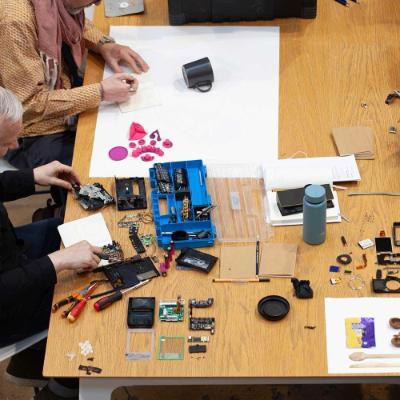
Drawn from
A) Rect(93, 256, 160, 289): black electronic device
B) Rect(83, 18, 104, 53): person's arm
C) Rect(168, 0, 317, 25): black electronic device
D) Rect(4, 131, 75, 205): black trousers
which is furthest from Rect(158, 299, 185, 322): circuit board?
Rect(168, 0, 317, 25): black electronic device

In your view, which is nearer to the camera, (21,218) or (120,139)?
(120,139)

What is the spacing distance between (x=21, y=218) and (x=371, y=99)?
1.74 metres

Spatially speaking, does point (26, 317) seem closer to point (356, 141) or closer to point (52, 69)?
point (52, 69)

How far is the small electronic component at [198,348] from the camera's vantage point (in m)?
1.98

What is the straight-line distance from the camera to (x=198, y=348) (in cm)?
199

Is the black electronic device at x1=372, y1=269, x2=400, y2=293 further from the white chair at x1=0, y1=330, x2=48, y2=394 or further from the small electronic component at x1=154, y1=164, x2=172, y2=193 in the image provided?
the white chair at x1=0, y1=330, x2=48, y2=394

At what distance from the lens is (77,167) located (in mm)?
2527

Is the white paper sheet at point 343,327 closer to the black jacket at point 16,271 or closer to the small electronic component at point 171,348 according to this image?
the small electronic component at point 171,348

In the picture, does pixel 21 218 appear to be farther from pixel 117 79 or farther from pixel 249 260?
pixel 249 260

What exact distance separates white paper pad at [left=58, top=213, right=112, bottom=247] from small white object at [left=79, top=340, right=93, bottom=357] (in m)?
0.36

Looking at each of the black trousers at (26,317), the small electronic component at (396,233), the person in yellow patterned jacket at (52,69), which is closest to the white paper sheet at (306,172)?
the small electronic component at (396,233)

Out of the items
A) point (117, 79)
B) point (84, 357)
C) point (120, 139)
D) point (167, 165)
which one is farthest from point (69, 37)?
point (84, 357)

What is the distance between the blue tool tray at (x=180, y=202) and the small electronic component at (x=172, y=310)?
204 mm

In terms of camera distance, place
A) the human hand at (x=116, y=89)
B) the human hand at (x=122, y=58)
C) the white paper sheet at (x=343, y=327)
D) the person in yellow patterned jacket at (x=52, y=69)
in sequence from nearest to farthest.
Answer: the white paper sheet at (x=343, y=327), the person in yellow patterned jacket at (x=52, y=69), the human hand at (x=116, y=89), the human hand at (x=122, y=58)
